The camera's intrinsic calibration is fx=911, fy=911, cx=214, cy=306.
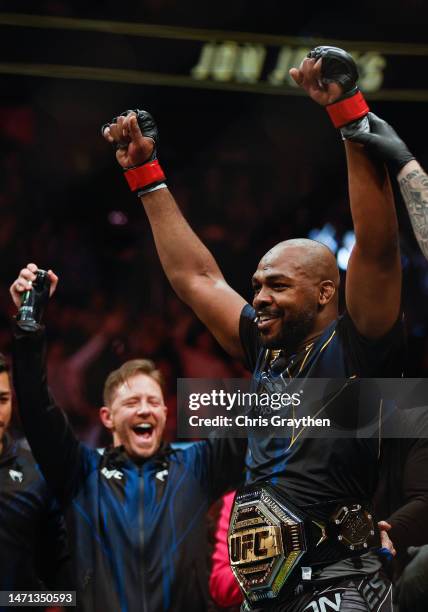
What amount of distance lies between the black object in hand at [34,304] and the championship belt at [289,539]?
2.32 ft

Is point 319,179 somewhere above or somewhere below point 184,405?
above

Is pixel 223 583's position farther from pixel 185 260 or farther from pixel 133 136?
pixel 133 136

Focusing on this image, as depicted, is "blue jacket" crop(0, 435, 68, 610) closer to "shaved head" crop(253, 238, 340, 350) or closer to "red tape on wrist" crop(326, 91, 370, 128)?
"shaved head" crop(253, 238, 340, 350)

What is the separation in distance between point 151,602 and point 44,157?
5.60 ft

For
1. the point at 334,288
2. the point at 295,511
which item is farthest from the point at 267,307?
the point at 295,511

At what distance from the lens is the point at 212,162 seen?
334cm

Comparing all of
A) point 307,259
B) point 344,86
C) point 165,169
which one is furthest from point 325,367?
point 165,169

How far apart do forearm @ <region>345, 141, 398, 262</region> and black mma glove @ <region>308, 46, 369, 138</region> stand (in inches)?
4.5

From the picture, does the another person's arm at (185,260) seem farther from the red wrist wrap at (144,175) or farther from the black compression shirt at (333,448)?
the black compression shirt at (333,448)

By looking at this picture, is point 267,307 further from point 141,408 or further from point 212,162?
point 212,162

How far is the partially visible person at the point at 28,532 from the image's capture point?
2.39 meters

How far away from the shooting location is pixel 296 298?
2.00 m

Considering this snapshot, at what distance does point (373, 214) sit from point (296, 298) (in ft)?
1.08

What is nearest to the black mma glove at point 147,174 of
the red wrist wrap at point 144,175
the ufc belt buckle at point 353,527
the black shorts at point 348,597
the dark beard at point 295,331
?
the red wrist wrap at point 144,175
